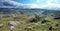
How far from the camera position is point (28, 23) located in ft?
7.41

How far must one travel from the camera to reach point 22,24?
224 centimetres

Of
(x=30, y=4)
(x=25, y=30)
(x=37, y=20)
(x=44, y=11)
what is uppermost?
(x=30, y=4)

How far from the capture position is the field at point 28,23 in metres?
2.21

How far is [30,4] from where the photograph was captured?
7.60ft

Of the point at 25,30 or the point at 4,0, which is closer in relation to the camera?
the point at 25,30

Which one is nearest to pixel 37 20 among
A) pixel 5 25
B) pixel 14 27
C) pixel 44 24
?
pixel 44 24

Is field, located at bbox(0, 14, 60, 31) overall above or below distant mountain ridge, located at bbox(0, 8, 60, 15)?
below

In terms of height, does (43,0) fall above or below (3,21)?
above

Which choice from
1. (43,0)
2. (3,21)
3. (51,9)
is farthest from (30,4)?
(3,21)

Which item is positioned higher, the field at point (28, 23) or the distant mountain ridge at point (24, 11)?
the distant mountain ridge at point (24, 11)

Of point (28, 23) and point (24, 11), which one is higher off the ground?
point (24, 11)

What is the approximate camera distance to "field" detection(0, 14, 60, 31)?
7.27 ft

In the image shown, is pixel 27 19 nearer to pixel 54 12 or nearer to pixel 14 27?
pixel 14 27

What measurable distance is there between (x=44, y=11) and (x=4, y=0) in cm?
82
